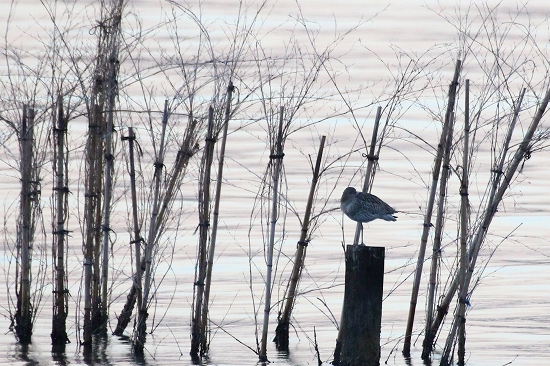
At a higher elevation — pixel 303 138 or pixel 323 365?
pixel 303 138

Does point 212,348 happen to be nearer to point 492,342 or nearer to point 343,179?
point 492,342

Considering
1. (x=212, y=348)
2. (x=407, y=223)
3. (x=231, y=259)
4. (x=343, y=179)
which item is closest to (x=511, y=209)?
(x=407, y=223)

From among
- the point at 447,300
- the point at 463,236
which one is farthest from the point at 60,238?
the point at 463,236

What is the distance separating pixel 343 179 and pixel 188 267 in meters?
6.53

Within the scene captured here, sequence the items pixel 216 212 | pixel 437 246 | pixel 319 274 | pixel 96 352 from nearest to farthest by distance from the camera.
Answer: pixel 216 212
pixel 437 246
pixel 96 352
pixel 319 274

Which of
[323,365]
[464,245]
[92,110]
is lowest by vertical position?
[323,365]

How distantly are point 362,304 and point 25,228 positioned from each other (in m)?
4.20

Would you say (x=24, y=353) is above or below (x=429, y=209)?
below

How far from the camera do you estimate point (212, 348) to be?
37.0 ft

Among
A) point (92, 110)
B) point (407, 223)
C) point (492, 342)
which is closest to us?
point (92, 110)

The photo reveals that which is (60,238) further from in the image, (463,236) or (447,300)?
(463,236)

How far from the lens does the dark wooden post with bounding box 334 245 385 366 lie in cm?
826

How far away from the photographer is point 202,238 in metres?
10.4

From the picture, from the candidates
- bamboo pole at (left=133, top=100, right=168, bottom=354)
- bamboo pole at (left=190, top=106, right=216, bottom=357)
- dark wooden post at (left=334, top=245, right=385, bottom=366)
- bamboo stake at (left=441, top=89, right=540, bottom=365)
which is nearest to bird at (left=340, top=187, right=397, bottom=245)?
bamboo stake at (left=441, top=89, right=540, bottom=365)
